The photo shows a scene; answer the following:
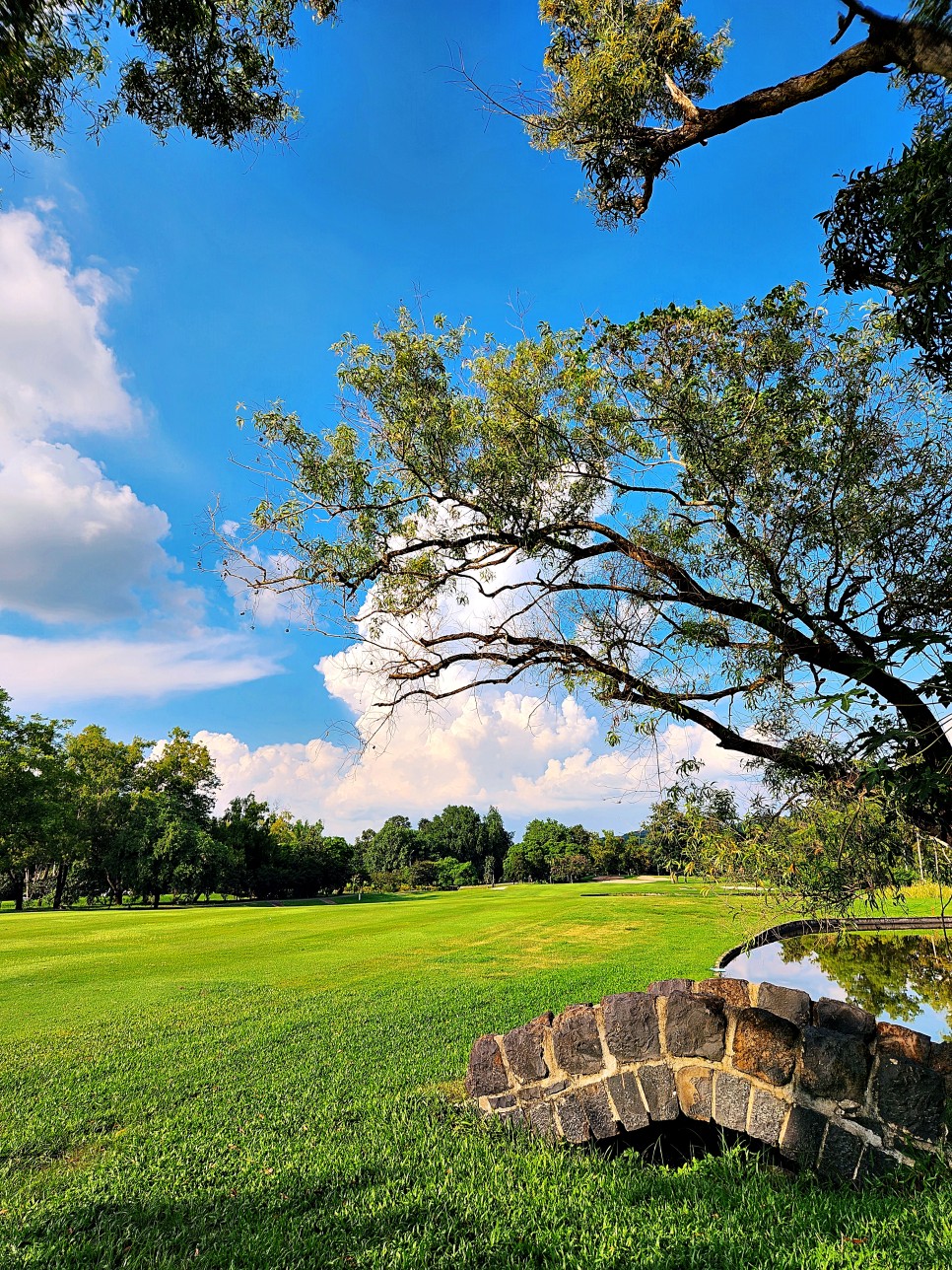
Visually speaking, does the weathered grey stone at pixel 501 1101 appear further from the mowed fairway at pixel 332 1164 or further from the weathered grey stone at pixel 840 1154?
the weathered grey stone at pixel 840 1154

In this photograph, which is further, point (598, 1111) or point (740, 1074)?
point (598, 1111)

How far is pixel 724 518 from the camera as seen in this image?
6367mm

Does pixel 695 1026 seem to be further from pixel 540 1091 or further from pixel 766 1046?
pixel 540 1091

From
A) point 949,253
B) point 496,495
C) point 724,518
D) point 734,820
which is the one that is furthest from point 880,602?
point 496,495

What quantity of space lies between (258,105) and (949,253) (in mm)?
5571

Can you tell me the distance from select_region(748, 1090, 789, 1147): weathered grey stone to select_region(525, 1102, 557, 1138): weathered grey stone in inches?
53.2

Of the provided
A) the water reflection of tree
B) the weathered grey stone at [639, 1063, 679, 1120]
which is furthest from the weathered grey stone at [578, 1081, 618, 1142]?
the water reflection of tree

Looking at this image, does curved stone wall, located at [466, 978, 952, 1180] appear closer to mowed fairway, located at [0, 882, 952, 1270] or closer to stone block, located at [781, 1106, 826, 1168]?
stone block, located at [781, 1106, 826, 1168]

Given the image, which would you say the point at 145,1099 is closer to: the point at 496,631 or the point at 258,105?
the point at 496,631

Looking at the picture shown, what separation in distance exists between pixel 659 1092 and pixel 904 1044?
1.51 m

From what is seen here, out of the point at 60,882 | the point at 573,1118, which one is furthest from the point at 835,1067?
the point at 60,882

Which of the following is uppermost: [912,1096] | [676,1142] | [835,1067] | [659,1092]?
[835,1067]

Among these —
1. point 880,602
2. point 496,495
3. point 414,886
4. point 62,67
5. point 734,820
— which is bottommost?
point 414,886

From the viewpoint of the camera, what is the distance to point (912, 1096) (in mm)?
3631
